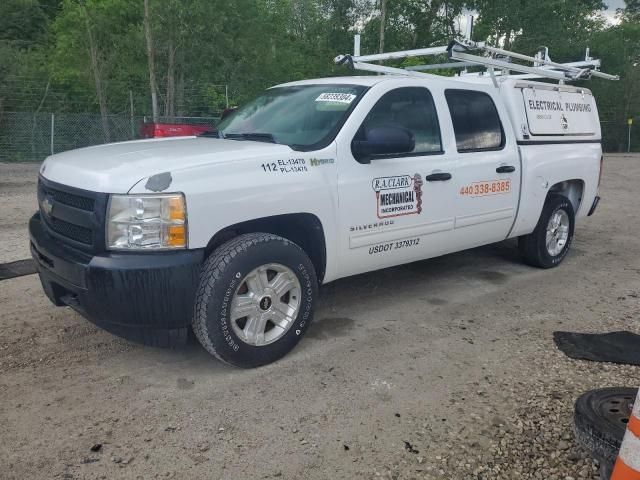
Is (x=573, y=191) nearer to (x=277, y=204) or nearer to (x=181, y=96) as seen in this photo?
(x=277, y=204)

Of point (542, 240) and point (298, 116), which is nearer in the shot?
point (298, 116)

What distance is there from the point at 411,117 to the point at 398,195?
28.0 inches

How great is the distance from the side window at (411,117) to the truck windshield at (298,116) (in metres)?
0.20

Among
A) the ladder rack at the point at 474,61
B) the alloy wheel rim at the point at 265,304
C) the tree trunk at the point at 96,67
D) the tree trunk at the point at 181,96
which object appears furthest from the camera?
the tree trunk at the point at 181,96

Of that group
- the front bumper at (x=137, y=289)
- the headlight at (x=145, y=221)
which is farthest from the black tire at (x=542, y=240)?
the headlight at (x=145, y=221)

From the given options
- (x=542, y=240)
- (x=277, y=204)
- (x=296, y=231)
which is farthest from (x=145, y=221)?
(x=542, y=240)

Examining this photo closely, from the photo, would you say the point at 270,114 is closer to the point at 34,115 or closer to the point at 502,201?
the point at 502,201

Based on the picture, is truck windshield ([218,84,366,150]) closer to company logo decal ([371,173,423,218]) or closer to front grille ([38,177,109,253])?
company logo decal ([371,173,423,218])

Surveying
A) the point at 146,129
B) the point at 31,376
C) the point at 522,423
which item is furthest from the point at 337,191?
the point at 146,129

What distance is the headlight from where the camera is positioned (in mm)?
3127

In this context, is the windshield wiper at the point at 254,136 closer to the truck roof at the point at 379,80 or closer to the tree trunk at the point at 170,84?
the truck roof at the point at 379,80

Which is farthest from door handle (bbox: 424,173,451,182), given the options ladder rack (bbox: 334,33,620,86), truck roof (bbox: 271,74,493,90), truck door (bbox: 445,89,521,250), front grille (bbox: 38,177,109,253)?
front grille (bbox: 38,177,109,253)

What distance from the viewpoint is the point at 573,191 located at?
6.51m

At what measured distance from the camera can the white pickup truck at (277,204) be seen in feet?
10.4
